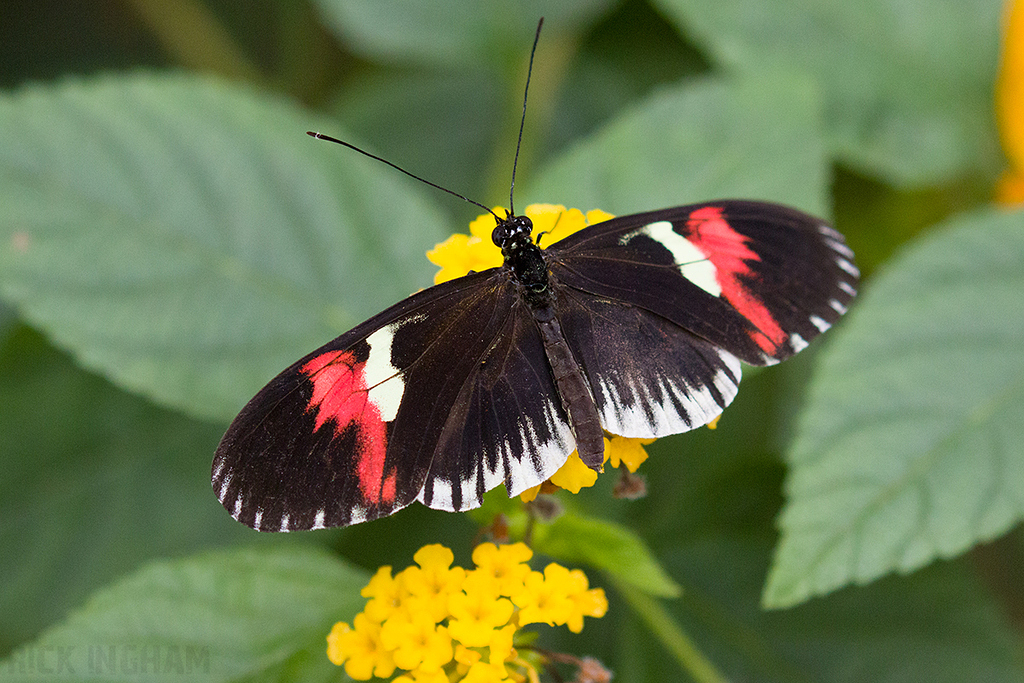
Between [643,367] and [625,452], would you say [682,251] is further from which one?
[625,452]

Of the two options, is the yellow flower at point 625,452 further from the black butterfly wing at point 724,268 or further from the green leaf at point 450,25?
the green leaf at point 450,25

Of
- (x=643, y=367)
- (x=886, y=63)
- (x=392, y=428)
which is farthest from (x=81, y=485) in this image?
(x=886, y=63)

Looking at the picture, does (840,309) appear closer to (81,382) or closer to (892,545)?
(892,545)

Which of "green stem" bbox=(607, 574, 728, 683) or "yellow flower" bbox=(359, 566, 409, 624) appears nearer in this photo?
"yellow flower" bbox=(359, 566, 409, 624)

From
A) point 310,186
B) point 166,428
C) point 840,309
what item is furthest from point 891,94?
point 166,428

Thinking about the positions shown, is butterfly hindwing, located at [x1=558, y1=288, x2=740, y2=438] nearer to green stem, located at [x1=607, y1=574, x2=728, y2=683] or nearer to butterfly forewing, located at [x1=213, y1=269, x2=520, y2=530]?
butterfly forewing, located at [x1=213, y1=269, x2=520, y2=530]

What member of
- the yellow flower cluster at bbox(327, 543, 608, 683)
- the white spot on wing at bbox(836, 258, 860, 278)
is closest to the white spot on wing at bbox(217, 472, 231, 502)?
the yellow flower cluster at bbox(327, 543, 608, 683)
